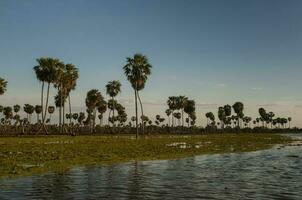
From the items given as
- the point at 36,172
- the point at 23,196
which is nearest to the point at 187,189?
the point at 23,196

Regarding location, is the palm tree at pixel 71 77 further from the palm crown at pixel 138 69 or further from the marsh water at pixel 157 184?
the marsh water at pixel 157 184

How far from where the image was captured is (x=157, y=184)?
2481 centimetres

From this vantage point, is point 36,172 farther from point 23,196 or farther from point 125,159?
point 125,159

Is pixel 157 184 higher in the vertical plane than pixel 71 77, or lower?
lower

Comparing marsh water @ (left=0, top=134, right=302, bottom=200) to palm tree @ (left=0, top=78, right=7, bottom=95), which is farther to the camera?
palm tree @ (left=0, top=78, right=7, bottom=95)

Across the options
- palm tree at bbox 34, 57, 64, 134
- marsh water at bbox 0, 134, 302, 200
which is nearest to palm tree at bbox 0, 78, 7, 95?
palm tree at bbox 34, 57, 64, 134

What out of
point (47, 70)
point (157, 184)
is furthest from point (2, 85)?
point (157, 184)

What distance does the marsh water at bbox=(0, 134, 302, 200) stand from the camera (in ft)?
68.2

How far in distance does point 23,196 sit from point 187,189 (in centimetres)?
902

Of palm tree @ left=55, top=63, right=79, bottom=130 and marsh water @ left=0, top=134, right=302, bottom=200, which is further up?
palm tree @ left=55, top=63, right=79, bottom=130

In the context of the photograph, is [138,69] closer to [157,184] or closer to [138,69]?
[138,69]

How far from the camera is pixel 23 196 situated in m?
20.1

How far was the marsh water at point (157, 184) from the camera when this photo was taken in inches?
819

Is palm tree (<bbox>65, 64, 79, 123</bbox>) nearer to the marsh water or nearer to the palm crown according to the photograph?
the palm crown
